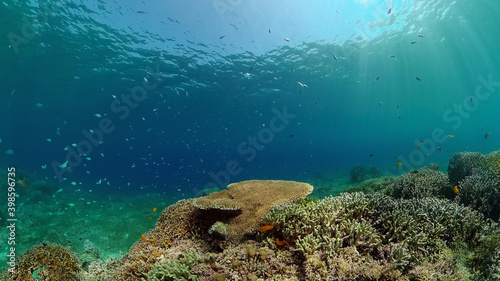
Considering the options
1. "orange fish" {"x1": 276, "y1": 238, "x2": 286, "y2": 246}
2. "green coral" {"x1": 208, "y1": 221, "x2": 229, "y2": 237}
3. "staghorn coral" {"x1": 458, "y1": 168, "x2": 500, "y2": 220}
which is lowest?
"staghorn coral" {"x1": 458, "y1": 168, "x2": 500, "y2": 220}

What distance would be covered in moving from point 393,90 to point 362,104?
40.4 feet

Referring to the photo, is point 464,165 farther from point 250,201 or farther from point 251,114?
point 251,114

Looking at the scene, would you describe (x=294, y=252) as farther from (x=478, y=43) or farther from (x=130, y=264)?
(x=478, y=43)

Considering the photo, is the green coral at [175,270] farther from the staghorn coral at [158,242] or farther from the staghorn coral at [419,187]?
the staghorn coral at [419,187]

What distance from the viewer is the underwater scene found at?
4.01m

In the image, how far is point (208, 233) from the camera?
5.30 metres

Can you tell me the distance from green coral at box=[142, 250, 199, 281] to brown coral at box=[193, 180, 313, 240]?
3.55 feet

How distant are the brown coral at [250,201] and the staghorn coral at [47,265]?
389 cm

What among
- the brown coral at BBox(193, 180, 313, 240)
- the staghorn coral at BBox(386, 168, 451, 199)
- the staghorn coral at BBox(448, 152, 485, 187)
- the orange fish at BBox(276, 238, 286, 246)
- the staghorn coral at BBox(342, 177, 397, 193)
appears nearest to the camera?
the orange fish at BBox(276, 238, 286, 246)

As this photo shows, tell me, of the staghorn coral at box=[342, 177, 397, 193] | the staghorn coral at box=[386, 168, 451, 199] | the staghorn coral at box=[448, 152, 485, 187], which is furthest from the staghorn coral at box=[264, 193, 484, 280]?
the staghorn coral at box=[342, 177, 397, 193]

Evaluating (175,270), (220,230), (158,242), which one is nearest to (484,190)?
(220,230)

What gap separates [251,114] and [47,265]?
189ft

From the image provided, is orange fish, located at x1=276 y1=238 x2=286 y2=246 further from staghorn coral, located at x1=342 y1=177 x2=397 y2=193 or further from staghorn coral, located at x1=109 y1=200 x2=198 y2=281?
staghorn coral, located at x1=342 y1=177 x2=397 y2=193

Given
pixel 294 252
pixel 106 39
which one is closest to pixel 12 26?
pixel 106 39
